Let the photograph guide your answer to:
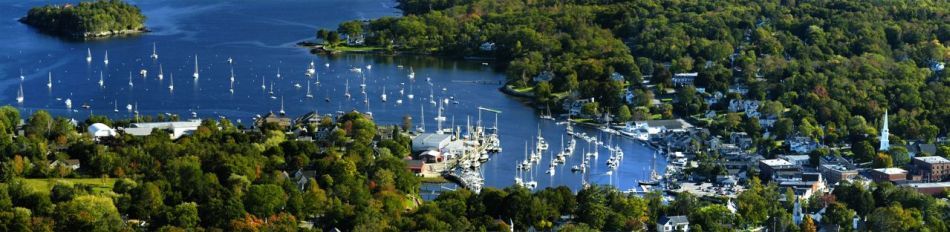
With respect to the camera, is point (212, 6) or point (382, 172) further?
point (212, 6)

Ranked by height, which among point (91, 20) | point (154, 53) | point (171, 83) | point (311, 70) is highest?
point (91, 20)

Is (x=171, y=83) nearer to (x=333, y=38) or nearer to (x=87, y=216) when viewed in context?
(x=333, y=38)

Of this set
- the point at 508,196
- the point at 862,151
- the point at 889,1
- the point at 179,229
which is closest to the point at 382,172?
the point at 508,196

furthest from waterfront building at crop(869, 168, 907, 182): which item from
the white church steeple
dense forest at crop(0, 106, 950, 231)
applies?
the white church steeple

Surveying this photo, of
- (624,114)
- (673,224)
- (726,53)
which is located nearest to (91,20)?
(726,53)

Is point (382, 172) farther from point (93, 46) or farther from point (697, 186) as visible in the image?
point (93, 46)

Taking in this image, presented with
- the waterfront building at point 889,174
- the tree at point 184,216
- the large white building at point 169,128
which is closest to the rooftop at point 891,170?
the waterfront building at point 889,174
